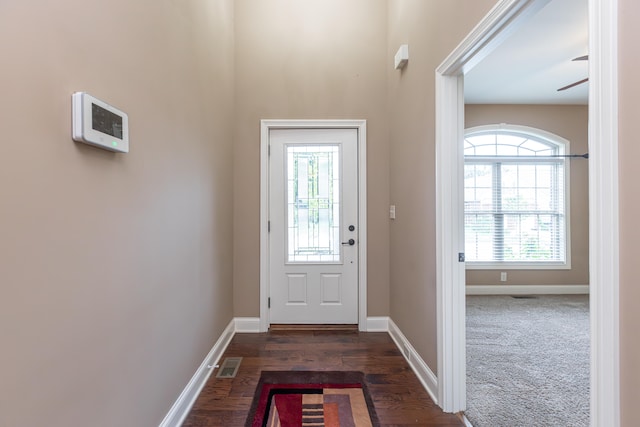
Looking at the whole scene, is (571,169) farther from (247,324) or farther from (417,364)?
(247,324)

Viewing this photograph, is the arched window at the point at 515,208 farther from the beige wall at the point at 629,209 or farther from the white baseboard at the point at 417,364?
the beige wall at the point at 629,209

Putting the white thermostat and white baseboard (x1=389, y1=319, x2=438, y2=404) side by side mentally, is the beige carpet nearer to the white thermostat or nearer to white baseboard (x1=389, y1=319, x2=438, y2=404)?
white baseboard (x1=389, y1=319, x2=438, y2=404)

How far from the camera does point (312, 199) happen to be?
318 centimetres

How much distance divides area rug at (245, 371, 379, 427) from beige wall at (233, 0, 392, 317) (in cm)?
102

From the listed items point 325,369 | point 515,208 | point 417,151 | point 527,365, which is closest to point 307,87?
point 417,151

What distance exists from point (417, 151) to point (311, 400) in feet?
6.35

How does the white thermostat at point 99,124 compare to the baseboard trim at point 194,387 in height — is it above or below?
above

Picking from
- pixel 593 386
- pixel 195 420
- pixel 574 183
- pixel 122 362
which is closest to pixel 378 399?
pixel 195 420

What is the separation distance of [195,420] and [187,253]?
3.30 feet

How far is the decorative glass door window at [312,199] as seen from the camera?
318cm

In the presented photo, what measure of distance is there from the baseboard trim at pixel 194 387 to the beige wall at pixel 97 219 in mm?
70

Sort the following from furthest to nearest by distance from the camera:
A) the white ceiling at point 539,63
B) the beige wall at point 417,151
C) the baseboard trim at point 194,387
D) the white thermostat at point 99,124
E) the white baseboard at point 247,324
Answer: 1. the white baseboard at point 247,324
2. the white ceiling at point 539,63
3. the beige wall at point 417,151
4. the baseboard trim at point 194,387
5. the white thermostat at point 99,124

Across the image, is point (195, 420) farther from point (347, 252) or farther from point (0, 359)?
point (347, 252)

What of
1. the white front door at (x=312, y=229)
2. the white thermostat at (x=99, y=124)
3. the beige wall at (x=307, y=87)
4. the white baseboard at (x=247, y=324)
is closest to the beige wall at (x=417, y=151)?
the beige wall at (x=307, y=87)
